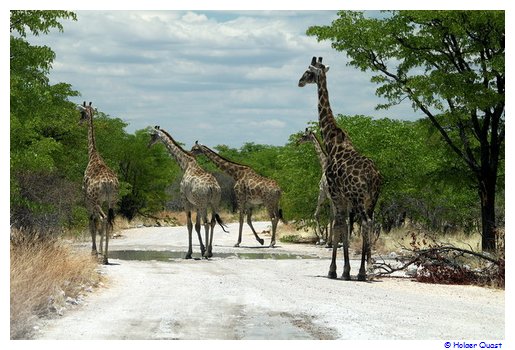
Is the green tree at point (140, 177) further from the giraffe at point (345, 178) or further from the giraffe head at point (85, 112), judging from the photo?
the giraffe at point (345, 178)

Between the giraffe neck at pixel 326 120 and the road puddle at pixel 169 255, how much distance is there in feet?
18.9

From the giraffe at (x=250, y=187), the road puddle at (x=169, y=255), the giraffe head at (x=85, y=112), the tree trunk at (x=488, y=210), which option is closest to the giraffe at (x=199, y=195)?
the road puddle at (x=169, y=255)

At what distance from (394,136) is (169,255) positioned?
32.2ft

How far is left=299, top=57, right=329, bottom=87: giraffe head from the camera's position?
18.7 m

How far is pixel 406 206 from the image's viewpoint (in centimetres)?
3081

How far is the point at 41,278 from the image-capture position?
13281 mm

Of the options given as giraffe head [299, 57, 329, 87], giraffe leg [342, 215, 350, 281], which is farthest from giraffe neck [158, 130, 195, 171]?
giraffe leg [342, 215, 350, 281]

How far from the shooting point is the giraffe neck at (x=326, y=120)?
1822 centimetres

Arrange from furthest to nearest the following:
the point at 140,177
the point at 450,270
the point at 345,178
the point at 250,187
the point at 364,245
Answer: the point at 140,177 → the point at 250,187 → the point at 450,270 → the point at 364,245 → the point at 345,178

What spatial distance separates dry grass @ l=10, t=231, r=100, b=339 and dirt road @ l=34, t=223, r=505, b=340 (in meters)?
0.30

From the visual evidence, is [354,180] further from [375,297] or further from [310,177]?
[310,177]

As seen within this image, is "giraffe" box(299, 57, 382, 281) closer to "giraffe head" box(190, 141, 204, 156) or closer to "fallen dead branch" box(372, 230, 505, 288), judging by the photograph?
"fallen dead branch" box(372, 230, 505, 288)

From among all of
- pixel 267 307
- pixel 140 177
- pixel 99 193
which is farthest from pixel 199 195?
pixel 140 177

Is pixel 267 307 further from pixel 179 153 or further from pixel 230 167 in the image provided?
pixel 230 167
